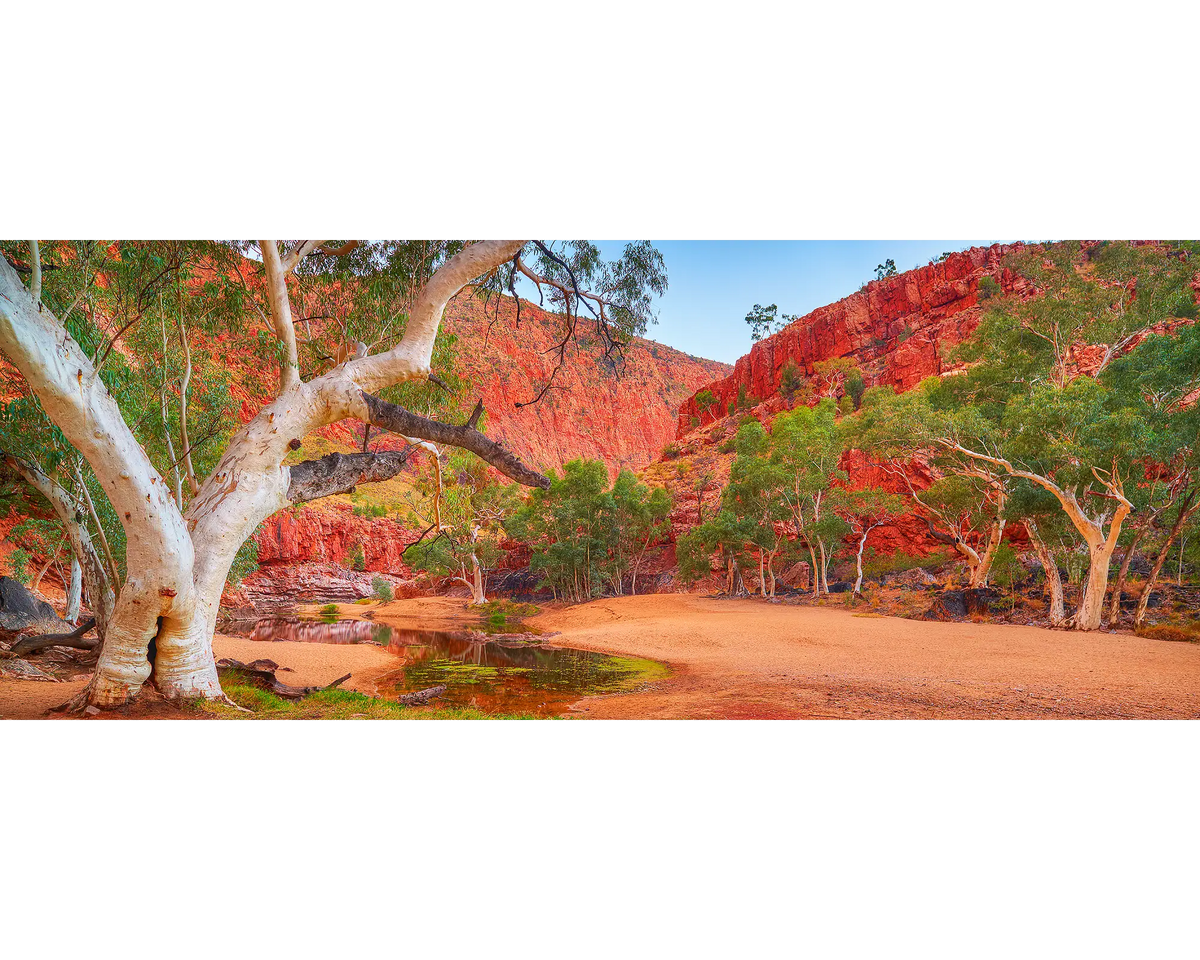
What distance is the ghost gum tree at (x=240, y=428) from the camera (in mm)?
2998

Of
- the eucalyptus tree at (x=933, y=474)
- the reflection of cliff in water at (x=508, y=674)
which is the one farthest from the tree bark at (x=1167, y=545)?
the reflection of cliff in water at (x=508, y=674)

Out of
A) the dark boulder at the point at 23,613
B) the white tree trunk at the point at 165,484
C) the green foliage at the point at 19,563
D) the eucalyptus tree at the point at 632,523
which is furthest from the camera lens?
the eucalyptus tree at the point at 632,523

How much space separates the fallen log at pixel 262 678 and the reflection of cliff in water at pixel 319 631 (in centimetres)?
315

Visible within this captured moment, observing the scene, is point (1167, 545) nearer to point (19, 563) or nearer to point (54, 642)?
point (54, 642)

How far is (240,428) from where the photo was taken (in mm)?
3973

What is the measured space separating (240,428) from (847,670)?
5.25m

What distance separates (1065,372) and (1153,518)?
2075 millimetres

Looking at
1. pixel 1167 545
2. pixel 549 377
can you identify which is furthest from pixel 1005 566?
pixel 549 377

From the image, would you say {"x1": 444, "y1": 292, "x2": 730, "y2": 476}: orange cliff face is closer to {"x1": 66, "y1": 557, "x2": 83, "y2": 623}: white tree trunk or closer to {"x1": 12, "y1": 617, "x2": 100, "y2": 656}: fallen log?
{"x1": 12, "y1": 617, "x2": 100, "y2": 656}: fallen log

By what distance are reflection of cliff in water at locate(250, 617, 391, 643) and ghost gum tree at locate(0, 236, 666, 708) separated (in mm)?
4072

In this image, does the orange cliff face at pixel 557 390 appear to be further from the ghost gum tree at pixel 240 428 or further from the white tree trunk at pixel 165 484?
the white tree trunk at pixel 165 484

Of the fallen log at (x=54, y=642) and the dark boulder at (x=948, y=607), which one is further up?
the fallen log at (x=54, y=642)
